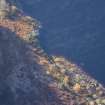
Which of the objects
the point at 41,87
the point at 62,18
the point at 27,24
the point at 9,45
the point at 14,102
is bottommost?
the point at 14,102

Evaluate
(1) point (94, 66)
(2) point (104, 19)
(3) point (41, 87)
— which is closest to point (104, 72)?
(1) point (94, 66)

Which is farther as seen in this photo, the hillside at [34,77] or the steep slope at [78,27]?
the steep slope at [78,27]

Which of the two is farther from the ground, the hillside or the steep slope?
the steep slope

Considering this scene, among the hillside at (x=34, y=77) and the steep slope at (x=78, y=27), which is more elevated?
the steep slope at (x=78, y=27)

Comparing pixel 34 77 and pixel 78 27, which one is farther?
pixel 78 27

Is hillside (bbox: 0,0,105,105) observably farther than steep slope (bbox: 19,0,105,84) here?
No

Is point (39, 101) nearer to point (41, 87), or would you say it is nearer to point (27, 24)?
point (41, 87)

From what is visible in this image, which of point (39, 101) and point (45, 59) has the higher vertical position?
point (45, 59)

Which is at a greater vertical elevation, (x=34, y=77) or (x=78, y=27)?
(x=78, y=27)
